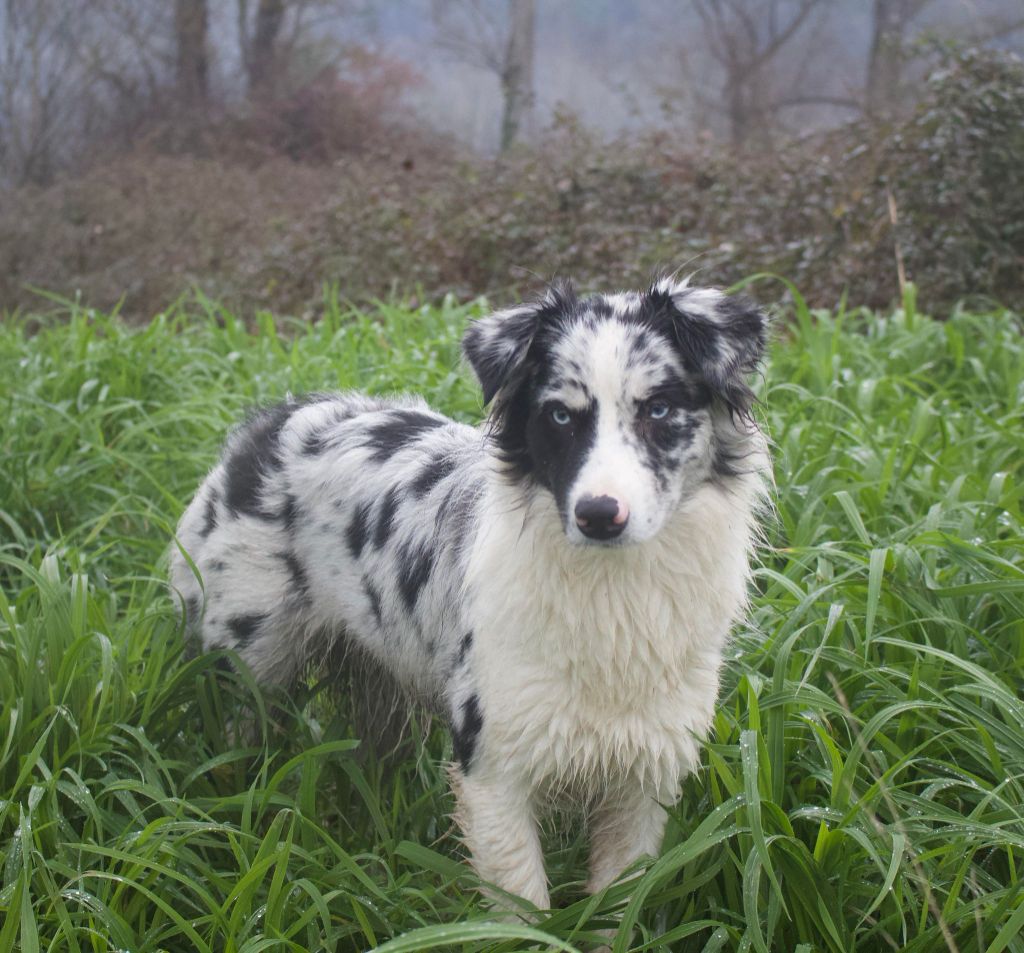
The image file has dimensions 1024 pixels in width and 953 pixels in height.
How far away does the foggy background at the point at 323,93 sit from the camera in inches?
499

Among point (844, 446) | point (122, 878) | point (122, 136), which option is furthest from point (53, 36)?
point (122, 878)

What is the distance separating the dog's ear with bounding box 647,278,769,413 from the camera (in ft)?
A: 7.87

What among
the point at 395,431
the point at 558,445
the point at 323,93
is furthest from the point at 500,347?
the point at 323,93

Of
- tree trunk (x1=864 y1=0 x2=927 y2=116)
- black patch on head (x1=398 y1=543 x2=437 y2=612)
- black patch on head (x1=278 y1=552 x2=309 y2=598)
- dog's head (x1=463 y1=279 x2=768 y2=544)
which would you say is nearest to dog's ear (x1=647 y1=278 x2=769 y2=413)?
dog's head (x1=463 y1=279 x2=768 y2=544)

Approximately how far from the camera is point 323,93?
16.0 meters

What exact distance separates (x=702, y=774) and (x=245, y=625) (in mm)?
1331

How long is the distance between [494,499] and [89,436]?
9.04 feet

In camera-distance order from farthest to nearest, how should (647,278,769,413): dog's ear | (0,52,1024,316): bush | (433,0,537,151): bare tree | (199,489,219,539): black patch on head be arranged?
(433,0,537,151): bare tree → (0,52,1024,316): bush → (199,489,219,539): black patch on head → (647,278,769,413): dog's ear

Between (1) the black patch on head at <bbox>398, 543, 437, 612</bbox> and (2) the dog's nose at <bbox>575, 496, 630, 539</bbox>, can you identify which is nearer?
(2) the dog's nose at <bbox>575, 496, 630, 539</bbox>

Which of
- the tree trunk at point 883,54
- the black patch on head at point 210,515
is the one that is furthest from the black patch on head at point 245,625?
the tree trunk at point 883,54

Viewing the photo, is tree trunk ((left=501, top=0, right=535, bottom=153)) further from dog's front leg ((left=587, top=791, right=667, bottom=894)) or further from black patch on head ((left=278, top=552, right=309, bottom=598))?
dog's front leg ((left=587, top=791, right=667, bottom=894))

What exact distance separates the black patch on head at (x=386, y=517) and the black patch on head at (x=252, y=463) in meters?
0.39

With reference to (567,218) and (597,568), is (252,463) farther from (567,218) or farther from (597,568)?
(567,218)

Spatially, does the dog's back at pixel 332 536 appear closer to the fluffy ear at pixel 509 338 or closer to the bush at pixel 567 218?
the fluffy ear at pixel 509 338
